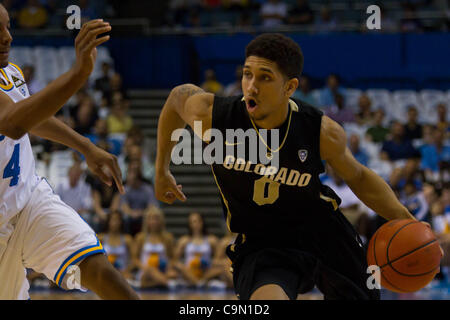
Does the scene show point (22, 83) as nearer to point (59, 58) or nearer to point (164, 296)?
point (164, 296)

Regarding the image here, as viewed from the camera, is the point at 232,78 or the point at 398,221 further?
the point at 232,78

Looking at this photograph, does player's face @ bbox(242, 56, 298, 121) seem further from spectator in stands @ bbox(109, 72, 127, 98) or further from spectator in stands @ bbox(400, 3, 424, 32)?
spectator in stands @ bbox(400, 3, 424, 32)

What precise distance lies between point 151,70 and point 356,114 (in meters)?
4.37

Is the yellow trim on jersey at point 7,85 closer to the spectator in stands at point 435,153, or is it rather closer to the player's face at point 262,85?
the player's face at point 262,85

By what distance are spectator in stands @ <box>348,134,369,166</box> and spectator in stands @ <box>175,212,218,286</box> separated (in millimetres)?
2952

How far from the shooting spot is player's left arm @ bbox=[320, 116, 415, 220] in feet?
13.3

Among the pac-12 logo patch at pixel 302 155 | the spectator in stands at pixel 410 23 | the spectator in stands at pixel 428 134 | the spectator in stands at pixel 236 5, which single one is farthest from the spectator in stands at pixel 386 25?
the pac-12 logo patch at pixel 302 155

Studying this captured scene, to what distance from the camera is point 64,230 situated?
408cm

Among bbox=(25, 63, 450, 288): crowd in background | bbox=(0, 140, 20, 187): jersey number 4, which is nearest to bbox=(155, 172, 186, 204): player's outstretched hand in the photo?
bbox=(0, 140, 20, 187): jersey number 4

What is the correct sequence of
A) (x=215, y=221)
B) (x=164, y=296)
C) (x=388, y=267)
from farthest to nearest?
(x=215, y=221) → (x=164, y=296) → (x=388, y=267)

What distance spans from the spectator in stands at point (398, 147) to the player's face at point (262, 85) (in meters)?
8.38

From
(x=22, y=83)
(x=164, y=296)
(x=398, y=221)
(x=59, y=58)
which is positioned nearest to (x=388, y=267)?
(x=398, y=221)

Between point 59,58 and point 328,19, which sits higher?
point 328,19

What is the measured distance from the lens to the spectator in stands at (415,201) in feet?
34.2
